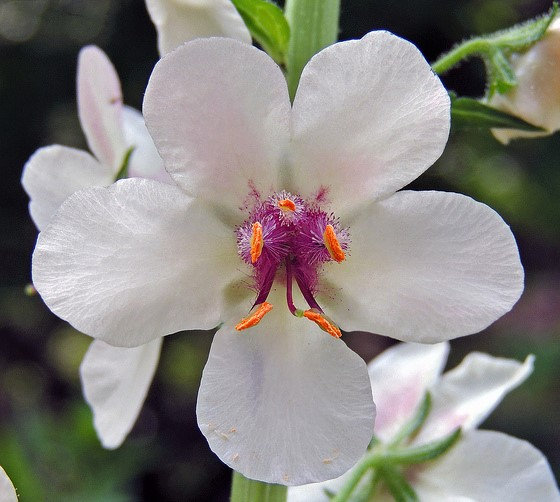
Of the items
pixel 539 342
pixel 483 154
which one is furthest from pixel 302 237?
pixel 483 154

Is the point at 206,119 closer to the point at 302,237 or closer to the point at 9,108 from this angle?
the point at 302,237

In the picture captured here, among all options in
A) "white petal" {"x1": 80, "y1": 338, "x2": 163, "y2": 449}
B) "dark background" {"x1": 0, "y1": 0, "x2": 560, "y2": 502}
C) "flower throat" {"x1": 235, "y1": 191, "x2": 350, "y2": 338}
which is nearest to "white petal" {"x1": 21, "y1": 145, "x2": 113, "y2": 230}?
"white petal" {"x1": 80, "y1": 338, "x2": 163, "y2": 449}

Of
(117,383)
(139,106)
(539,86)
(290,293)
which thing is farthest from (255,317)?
(139,106)

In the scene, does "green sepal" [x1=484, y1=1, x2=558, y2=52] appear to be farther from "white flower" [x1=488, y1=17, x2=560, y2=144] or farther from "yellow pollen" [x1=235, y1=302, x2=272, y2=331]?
"yellow pollen" [x1=235, y1=302, x2=272, y2=331]

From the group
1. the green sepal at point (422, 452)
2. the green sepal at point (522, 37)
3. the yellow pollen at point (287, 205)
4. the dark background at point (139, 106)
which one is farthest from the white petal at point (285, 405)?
the dark background at point (139, 106)

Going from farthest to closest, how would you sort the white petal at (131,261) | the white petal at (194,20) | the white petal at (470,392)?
1. the white petal at (470,392)
2. the white petal at (194,20)
3. the white petal at (131,261)

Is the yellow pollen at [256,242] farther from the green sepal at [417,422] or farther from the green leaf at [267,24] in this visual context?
the green sepal at [417,422]

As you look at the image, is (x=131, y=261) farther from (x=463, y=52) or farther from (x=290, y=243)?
(x=463, y=52)
